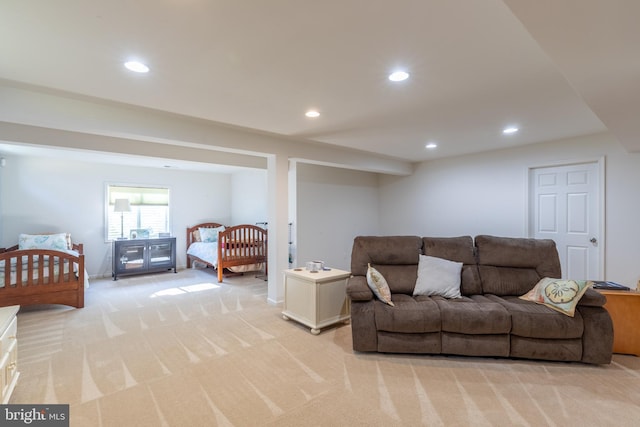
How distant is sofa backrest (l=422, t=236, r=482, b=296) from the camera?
3131mm

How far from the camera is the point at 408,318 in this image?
8.48 ft

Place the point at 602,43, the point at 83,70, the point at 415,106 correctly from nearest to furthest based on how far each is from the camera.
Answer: the point at 602,43
the point at 83,70
the point at 415,106

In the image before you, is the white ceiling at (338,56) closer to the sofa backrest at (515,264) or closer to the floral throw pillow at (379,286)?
the sofa backrest at (515,264)

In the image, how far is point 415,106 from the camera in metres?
2.82

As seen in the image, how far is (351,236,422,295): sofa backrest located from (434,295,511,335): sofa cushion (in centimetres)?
64

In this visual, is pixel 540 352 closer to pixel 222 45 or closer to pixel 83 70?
pixel 222 45

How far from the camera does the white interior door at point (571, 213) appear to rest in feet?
13.0

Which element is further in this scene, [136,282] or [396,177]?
[396,177]

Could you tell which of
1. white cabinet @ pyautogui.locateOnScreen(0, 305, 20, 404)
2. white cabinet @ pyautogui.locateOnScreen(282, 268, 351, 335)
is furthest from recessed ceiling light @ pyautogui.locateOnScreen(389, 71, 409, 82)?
white cabinet @ pyautogui.locateOnScreen(0, 305, 20, 404)

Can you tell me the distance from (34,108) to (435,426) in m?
3.78

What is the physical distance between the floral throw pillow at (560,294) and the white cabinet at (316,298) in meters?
1.81

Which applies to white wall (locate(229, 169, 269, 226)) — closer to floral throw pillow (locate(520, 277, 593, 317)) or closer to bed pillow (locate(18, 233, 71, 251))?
bed pillow (locate(18, 233, 71, 251))

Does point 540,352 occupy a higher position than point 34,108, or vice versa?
point 34,108

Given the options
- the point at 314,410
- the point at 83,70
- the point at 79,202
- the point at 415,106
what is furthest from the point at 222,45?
the point at 79,202
